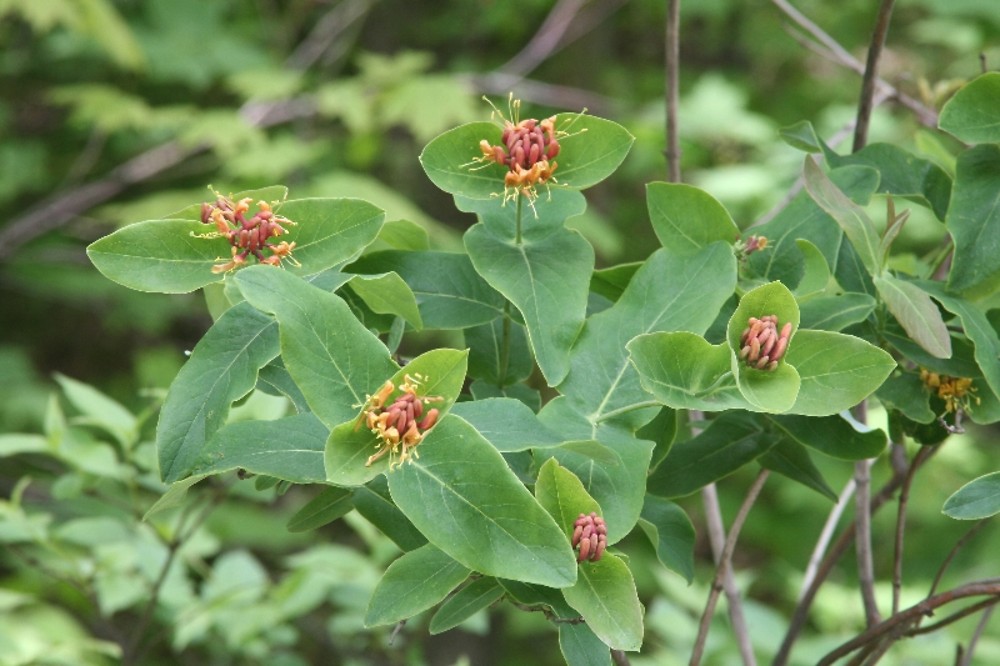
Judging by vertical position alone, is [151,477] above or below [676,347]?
below

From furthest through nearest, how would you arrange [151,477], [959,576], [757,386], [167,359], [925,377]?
1. [167,359]
2. [959,576]
3. [151,477]
4. [925,377]
5. [757,386]

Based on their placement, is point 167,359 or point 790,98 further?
point 790,98

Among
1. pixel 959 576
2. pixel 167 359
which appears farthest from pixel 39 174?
pixel 959 576

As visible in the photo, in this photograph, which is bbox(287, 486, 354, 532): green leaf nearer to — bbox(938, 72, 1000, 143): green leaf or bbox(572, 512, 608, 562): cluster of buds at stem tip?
bbox(572, 512, 608, 562): cluster of buds at stem tip

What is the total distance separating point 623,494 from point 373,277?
0.54 ft

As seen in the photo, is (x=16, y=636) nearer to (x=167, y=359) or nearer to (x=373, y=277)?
(x=373, y=277)

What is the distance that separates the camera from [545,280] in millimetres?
561

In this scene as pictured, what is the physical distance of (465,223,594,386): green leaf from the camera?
21.3 inches

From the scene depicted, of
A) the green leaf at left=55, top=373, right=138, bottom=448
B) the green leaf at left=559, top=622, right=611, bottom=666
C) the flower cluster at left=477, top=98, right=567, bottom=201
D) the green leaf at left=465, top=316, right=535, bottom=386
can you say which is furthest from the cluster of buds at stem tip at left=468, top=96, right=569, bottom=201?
the green leaf at left=55, top=373, right=138, bottom=448

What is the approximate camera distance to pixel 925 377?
63 centimetres

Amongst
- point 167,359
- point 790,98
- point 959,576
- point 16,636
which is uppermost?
point 16,636

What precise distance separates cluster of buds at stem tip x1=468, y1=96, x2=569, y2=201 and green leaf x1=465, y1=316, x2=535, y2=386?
0.11 m

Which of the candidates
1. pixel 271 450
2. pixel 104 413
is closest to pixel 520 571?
pixel 271 450

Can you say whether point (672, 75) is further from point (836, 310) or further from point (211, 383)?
point (211, 383)
